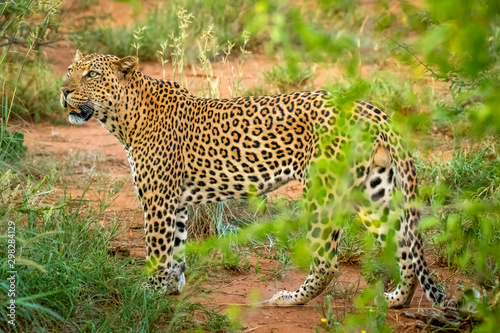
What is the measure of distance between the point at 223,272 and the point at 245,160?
1437 mm

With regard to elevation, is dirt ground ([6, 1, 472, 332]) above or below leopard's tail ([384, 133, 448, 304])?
below

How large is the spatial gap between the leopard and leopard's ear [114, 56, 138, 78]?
0.01m

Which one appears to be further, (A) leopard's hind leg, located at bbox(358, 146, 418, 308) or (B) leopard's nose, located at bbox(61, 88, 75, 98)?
(B) leopard's nose, located at bbox(61, 88, 75, 98)

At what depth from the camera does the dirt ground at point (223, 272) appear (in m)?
5.32

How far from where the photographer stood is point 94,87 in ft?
19.2

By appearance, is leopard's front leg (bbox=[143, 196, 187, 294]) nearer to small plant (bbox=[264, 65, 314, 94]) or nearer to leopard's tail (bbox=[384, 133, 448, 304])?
leopard's tail (bbox=[384, 133, 448, 304])

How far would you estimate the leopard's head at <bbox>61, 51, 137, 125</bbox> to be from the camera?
581 centimetres

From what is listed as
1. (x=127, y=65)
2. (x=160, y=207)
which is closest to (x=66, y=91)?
(x=127, y=65)

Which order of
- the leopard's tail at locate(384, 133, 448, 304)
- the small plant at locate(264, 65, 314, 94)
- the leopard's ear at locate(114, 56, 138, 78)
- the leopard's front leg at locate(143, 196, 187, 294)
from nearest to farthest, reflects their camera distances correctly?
the leopard's tail at locate(384, 133, 448, 304) → the leopard's front leg at locate(143, 196, 187, 294) → the leopard's ear at locate(114, 56, 138, 78) → the small plant at locate(264, 65, 314, 94)

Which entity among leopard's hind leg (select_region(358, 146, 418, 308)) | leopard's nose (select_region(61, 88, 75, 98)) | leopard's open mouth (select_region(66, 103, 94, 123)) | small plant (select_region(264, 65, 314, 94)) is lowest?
small plant (select_region(264, 65, 314, 94))

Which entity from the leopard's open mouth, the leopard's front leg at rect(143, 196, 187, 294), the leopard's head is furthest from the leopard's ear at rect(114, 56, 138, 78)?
the leopard's front leg at rect(143, 196, 187, 294)

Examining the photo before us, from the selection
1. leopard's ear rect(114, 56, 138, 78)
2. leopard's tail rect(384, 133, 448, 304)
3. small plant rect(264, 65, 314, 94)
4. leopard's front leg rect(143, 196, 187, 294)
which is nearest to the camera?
leopard's tail rect(384, 133, 448, 304)

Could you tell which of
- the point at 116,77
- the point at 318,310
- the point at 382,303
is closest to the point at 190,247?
the point at 382,303

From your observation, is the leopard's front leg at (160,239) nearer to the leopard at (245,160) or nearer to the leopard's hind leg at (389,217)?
the leopard at (245,160)
